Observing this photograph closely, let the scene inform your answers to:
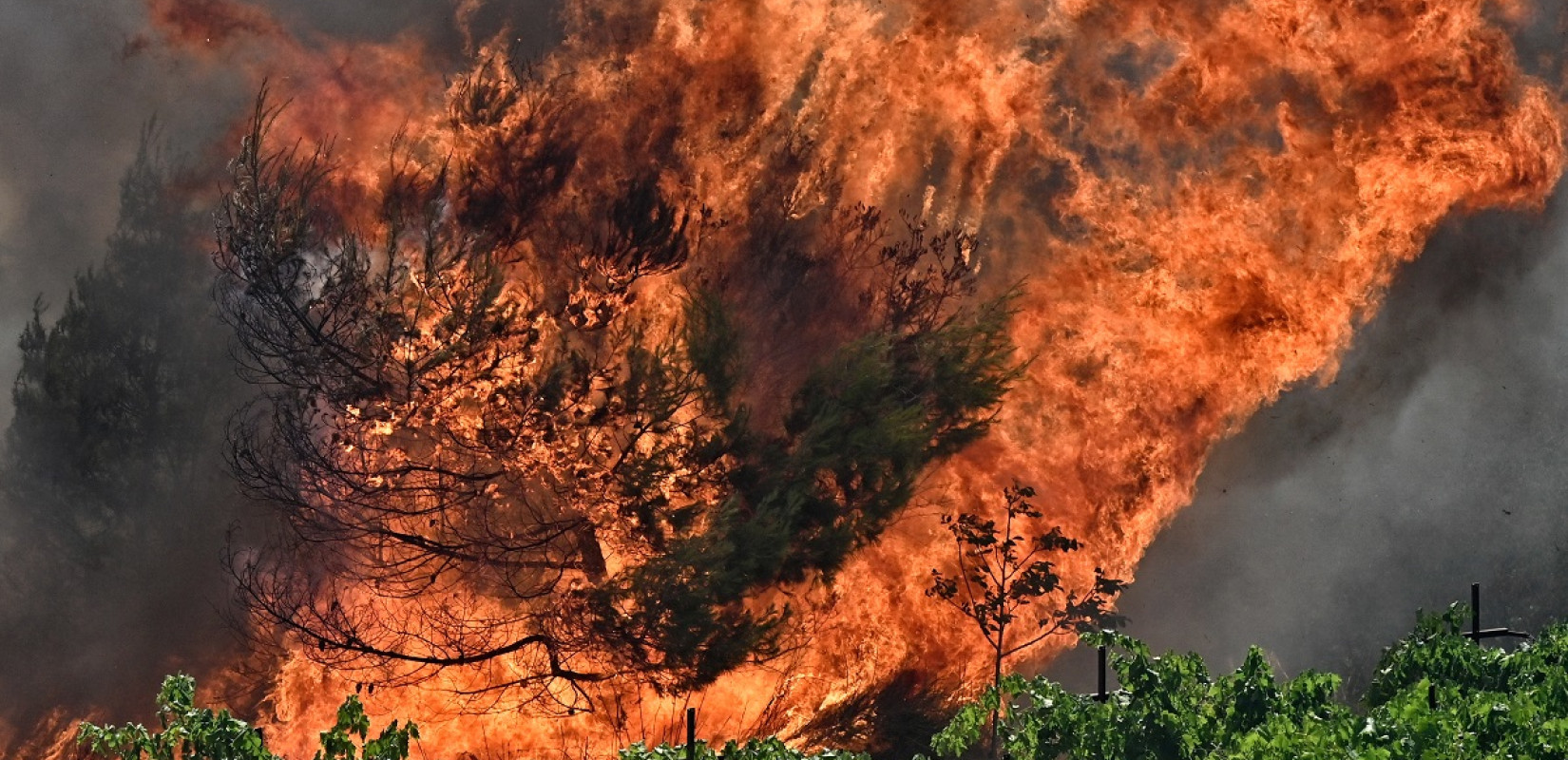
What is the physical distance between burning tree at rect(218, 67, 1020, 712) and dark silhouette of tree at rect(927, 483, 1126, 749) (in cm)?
67

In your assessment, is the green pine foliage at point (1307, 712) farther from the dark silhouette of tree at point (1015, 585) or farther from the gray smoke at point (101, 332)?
the gray smoke at point (101, 332)

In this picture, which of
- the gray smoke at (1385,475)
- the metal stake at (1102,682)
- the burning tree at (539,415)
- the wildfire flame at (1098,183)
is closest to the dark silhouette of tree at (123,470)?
the burning tree at (539,415)

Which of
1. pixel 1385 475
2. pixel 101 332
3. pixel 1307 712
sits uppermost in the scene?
pixel 101 332

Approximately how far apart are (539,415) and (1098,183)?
4667mm

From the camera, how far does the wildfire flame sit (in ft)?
51.4

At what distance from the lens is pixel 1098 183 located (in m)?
16.0

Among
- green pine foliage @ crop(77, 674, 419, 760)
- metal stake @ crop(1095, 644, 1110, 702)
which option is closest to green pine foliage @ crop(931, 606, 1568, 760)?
metal stake @ crop(1095, 644, 1110, 702)

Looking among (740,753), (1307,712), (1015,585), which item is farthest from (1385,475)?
(740,753)

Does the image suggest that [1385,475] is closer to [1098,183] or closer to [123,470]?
[1098,183]

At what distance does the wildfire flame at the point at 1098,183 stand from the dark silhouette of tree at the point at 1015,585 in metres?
0.17

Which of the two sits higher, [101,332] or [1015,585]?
[101,332]

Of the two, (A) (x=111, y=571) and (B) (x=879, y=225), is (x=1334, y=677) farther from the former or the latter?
(A) (x=111, y=571)

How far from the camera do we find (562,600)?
50.5 feet

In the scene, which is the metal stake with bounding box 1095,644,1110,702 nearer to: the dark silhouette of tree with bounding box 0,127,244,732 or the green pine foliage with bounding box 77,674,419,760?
the green pine foliage with bounding box 77,674,419,760
